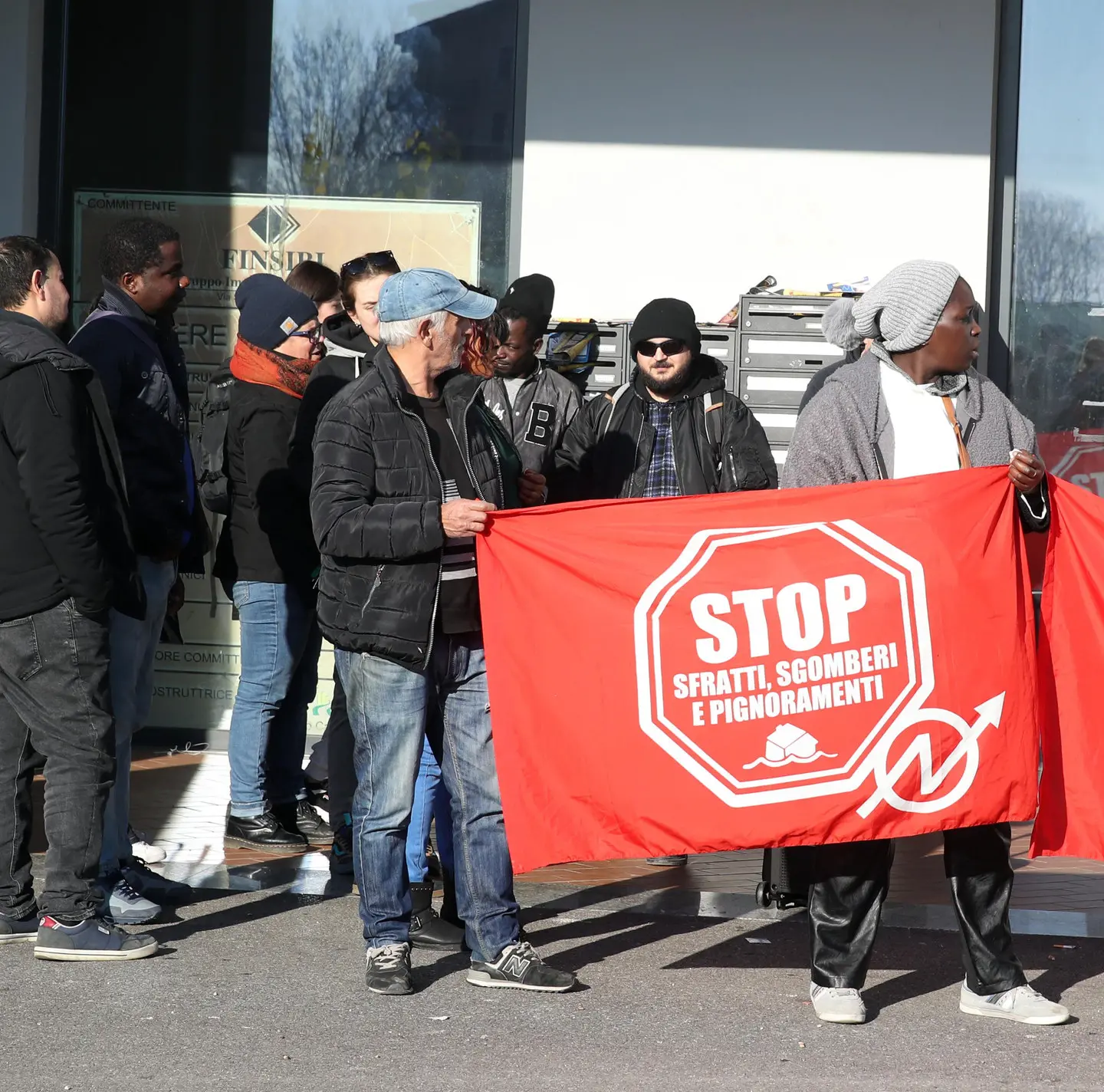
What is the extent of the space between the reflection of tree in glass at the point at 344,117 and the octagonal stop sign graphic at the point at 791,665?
508 centimetres

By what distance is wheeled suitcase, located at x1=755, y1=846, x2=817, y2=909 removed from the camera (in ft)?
19.2

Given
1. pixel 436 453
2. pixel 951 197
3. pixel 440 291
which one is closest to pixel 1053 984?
pixel 436 453

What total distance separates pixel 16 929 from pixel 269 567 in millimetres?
1878

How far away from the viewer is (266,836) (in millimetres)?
6816

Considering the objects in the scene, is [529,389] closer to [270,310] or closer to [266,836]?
[270,310]

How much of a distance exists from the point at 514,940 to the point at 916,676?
1444 mm

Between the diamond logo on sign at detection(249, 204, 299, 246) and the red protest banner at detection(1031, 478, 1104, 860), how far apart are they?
549 cm

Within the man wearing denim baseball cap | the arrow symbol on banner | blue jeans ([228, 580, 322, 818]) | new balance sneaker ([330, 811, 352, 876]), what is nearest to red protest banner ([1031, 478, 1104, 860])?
the arrow symbol on banner

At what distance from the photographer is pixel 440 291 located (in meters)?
4.86

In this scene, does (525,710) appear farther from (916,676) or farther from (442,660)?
(916,676)

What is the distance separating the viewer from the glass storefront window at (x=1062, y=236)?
8.74 meters

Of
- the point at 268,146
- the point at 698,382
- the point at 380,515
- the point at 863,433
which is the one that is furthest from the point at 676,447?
the point at 268,146

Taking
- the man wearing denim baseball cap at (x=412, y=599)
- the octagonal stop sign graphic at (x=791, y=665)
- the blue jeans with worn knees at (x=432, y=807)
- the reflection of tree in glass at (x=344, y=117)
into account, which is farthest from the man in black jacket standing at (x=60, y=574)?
the reflection of tree in glass at (x=344, y=117)

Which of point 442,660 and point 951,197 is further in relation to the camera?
point 951,197
